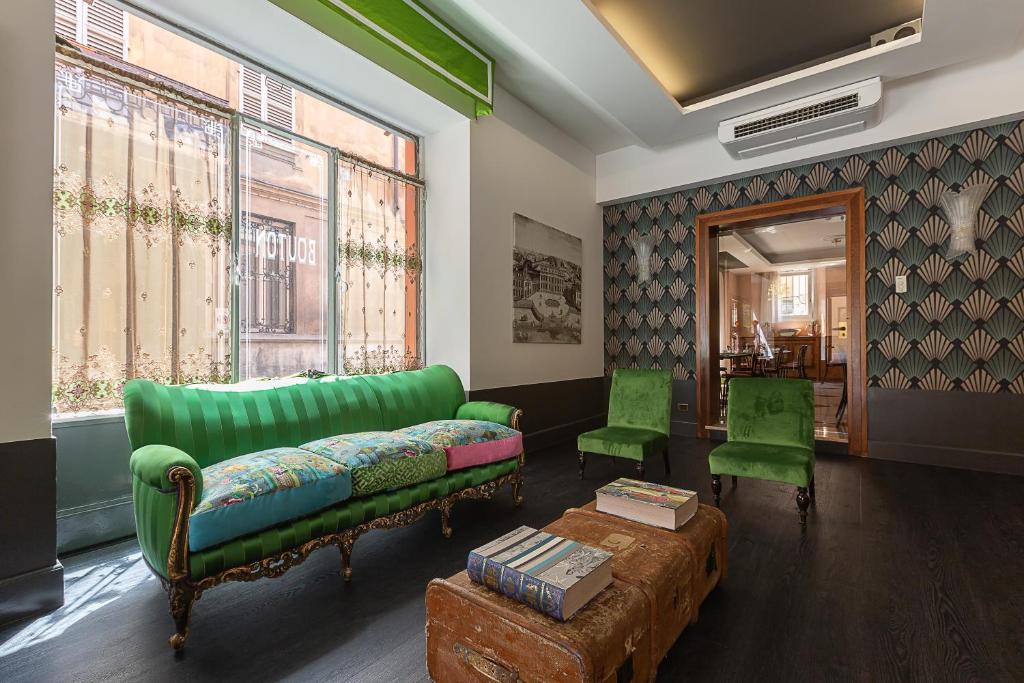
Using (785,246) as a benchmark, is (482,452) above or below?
below

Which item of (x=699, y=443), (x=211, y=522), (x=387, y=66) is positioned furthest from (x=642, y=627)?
(x=699, y=443)

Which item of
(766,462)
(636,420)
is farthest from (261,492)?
(636,420)

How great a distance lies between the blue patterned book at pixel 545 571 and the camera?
46.6 inches

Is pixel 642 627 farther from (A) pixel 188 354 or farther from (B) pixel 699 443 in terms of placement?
(B) pixel 699 443

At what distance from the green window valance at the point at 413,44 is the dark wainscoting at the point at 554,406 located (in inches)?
95.4

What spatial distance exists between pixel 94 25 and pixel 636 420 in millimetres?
4151

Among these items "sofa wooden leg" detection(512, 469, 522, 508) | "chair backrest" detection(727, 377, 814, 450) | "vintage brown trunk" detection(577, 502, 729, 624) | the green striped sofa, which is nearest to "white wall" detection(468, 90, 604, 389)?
the green striped sofa

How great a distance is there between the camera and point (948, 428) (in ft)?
13.5

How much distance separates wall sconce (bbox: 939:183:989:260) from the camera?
13.1 feet

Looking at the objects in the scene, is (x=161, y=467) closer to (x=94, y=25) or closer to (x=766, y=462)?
(x=94, y=25)

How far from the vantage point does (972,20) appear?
3195mm

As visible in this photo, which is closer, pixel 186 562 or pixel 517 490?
pixel 186 562

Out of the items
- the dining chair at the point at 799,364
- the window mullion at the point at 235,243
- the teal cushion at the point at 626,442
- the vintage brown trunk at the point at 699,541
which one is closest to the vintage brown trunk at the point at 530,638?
the vintage brown trunk at the point at 699,541

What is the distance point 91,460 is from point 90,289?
0.88 m
